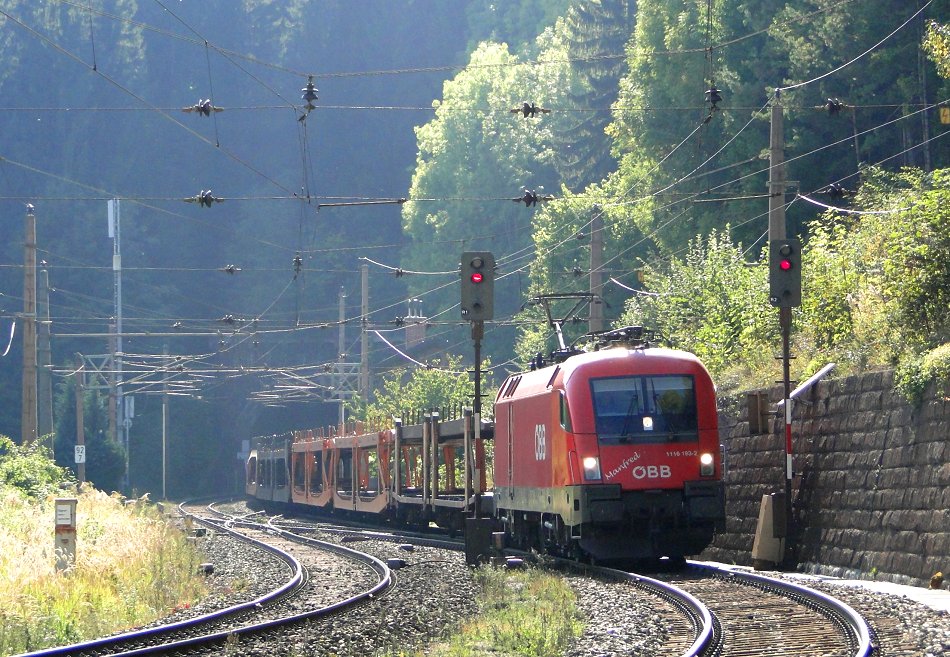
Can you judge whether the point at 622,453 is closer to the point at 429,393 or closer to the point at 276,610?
the point at 276,610

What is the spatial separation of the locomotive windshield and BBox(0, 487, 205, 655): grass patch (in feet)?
18.6

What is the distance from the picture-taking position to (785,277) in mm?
19250

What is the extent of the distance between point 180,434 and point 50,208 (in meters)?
17.8

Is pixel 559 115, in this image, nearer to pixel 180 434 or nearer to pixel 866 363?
pixel 180 434

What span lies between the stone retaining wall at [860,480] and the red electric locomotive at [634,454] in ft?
4.05

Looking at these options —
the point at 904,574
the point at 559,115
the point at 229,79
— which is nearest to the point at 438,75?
the point at 229,79

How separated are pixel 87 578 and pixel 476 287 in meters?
6.10

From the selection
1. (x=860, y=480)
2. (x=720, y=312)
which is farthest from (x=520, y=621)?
(x=720, y=312)

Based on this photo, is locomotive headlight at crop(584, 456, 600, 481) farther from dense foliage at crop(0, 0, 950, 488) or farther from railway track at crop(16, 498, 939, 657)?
dense foliage at crop(0, 0, 950, 488)

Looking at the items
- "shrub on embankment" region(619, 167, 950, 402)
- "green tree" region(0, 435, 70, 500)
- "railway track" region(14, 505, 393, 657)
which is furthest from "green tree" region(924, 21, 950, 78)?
"green tree" region(0, 435, 70, 500)

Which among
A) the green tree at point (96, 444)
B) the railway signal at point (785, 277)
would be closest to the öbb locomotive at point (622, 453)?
the railway signal at point (785, 277)

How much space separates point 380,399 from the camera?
5788 centimetres

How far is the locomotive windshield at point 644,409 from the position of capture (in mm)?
19266

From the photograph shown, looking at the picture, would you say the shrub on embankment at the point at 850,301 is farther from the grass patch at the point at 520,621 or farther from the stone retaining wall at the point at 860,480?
the grass patch at the point at 520,621
